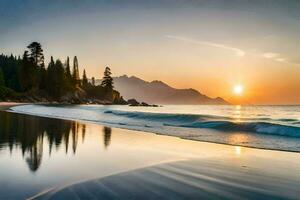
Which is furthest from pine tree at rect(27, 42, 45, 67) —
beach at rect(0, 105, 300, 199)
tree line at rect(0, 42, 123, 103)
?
beach at rect(0, 105, 300, 199)

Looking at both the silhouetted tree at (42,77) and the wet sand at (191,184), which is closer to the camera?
the wet sand at (191,184)

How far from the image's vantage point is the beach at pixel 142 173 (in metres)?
6.20

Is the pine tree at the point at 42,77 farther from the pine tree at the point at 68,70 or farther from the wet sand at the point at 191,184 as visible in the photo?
the wet sand at the point at 191,184

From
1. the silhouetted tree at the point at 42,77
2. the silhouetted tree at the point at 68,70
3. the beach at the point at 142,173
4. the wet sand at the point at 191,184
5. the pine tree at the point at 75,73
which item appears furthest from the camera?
the pine tree at the point at 75,73

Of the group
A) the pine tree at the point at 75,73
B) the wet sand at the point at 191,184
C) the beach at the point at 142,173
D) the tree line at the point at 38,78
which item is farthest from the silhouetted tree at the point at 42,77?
the wet sand at the point at 191,184

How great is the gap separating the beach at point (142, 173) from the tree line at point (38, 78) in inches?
3925

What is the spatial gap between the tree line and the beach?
99688 millimetres

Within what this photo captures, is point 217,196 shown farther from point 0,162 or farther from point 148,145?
point 148,145

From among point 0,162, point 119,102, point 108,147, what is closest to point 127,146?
point 108,147

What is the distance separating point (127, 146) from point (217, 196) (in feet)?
25.1

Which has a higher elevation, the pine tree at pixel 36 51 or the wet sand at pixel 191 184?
the pine tree at pixel 36 51

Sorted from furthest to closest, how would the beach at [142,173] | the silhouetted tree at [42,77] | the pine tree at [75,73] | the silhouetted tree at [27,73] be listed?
the pine tree at [75,73] → the silhouetted tree at [42,77] → the silhouetted tree at [27,73] → the beach at [142,173]

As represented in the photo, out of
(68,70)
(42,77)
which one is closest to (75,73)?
(68,70)

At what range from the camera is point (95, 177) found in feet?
24.6
